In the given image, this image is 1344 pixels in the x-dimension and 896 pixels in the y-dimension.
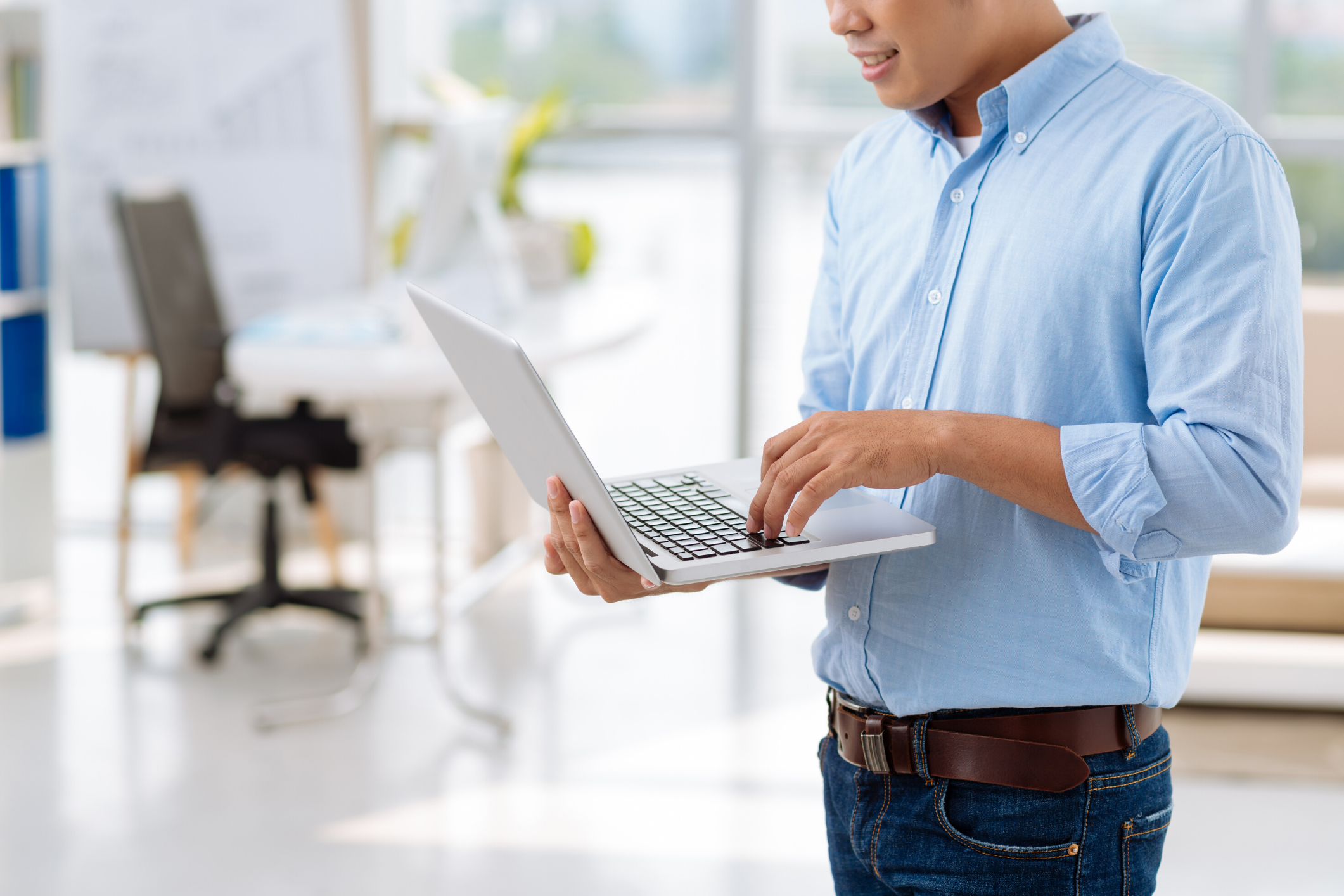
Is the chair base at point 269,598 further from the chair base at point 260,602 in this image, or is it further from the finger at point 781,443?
the finger at point 781,443

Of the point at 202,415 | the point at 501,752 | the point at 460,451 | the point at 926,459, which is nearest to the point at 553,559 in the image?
the point at 926,459

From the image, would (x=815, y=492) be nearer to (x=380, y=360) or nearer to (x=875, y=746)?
(x=875, y=746)

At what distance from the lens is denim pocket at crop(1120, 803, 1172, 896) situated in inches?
42.1

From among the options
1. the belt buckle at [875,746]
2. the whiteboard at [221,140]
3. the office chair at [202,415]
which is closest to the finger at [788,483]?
the belt buckle at [875,746]

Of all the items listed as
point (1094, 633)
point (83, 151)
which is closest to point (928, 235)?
point (1094, 633)

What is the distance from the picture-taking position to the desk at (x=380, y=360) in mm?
2988

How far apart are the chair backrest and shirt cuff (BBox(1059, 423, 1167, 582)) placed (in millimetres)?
2937

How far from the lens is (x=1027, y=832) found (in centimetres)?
107

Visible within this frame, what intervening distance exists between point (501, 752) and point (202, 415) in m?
1.33

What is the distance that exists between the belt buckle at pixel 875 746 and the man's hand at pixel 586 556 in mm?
190

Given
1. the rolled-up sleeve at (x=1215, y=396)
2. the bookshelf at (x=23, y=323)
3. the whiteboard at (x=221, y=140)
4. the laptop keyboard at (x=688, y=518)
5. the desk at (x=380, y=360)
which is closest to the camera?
the rolled-up sleeve at (x=1215, y=396)

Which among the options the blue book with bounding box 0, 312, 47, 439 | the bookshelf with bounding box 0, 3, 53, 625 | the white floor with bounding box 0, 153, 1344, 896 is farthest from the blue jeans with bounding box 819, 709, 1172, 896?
the blue book with bounding box 0, 312, 47, 439

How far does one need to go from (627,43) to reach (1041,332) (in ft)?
12.1

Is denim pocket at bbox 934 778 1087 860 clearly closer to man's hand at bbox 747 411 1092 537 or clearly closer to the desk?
man's hand at bbox 747 411 1092 537
